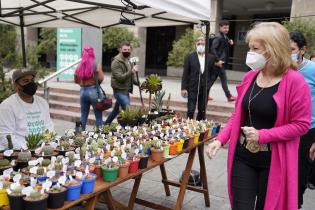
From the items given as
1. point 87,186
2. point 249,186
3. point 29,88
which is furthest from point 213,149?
point 29,88

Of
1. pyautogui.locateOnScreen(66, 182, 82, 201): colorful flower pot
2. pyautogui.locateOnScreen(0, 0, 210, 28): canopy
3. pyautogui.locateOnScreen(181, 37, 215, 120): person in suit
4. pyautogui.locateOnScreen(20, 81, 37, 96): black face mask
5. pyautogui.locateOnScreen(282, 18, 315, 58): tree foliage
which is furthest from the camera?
pyautogui.locateOnScreen(282, 18, 315, 58): tree foliage

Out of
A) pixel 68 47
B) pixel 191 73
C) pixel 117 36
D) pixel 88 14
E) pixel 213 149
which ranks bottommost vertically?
pixel 213 149

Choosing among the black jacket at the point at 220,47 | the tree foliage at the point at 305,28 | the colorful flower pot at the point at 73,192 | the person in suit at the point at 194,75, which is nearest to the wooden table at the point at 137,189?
the colorful flower pot at the point at 73,192

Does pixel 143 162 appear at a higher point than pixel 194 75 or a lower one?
lower

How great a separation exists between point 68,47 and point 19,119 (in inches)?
330

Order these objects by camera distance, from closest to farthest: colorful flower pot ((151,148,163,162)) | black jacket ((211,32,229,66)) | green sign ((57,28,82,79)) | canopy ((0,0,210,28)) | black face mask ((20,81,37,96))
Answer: colorful flower pot ((151,148,163,162))
black face mask ((20,81,37,96))
canopy ((0,0,210,28))
black jacket ((211,32,229,66))
green sign ((57,28,82,79))

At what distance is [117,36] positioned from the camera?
14.9 m

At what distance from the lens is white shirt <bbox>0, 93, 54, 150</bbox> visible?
3.19 meters

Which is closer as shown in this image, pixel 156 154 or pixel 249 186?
pixel 249 186

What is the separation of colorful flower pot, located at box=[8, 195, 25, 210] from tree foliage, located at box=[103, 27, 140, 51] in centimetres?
1340

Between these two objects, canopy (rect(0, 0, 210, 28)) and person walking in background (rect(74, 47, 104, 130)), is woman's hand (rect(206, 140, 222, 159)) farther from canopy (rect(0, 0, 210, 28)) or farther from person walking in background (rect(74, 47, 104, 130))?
person walking in background (rect(74, 47, 104, 130))

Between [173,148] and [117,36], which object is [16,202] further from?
[117,36]

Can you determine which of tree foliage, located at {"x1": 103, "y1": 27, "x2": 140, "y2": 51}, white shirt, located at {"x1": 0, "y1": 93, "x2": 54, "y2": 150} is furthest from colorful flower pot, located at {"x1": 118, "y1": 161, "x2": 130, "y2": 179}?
tree foliage, located at {"x1": 103, "y1": 27, "x2": 140, "y2": 51}

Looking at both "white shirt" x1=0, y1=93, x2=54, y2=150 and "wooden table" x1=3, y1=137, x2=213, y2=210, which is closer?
"wooden table" x1=3, y1=137, x2=213, y2=210
